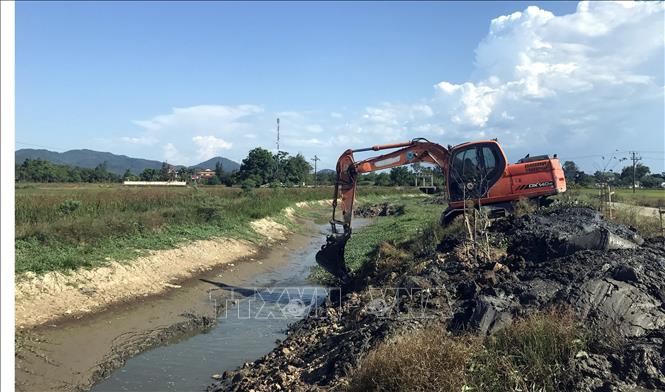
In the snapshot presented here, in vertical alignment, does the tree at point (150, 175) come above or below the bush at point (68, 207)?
above

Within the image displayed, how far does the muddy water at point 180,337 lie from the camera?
27.7 ft

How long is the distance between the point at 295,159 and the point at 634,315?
96.9 m

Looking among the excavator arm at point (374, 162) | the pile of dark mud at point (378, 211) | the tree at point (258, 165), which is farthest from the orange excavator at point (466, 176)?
the tree at point (258, 165)

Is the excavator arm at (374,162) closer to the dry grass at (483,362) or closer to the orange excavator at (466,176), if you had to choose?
the orange excavator at (466,176)

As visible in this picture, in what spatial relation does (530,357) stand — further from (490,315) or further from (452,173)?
(452,173)

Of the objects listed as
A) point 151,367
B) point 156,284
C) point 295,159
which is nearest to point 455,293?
point 151,367

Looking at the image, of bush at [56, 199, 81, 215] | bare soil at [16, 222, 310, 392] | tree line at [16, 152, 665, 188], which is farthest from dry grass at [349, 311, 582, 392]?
tree line at [16, 152, 665, 188]

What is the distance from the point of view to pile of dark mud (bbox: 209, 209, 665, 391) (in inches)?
222

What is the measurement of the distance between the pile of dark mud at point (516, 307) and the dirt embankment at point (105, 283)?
485 centimetres

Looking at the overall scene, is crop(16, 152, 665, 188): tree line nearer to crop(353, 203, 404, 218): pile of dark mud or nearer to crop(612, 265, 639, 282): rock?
crop(353, 203, 404, 218): pile of dark mud

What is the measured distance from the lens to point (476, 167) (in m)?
14.5

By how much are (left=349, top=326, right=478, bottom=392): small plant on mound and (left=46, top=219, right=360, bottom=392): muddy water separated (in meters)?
4.09

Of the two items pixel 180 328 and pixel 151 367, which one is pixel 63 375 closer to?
pixel 151 367

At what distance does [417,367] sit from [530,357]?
1356mm
